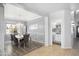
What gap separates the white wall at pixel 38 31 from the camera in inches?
112

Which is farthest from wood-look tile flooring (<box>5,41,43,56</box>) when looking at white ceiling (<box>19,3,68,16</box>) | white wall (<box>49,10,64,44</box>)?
white ceiling (<box>19,3,68,16</box>)

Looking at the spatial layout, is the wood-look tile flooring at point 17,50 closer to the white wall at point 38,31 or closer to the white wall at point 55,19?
the white wall at point 38,31

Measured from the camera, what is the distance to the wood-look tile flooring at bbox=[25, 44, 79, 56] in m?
2.87

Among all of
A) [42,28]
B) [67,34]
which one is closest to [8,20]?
[42,28]

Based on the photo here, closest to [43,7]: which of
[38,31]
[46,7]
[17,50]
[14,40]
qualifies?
[46,7]

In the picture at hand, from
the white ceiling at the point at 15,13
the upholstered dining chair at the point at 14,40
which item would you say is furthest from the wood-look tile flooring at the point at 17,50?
the white ceiling at the point at 15,13

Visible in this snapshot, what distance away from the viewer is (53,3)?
109 inches

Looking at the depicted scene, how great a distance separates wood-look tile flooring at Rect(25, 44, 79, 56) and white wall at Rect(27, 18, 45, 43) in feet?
0.82

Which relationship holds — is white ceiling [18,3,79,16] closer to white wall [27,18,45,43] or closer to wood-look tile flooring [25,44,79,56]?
white wall [27,18,45,43]

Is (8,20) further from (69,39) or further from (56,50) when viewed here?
(69,39)

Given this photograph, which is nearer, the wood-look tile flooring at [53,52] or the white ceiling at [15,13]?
the white ceiling at [15,13]

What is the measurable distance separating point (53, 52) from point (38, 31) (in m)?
0.67

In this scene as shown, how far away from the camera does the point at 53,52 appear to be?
2.88 m

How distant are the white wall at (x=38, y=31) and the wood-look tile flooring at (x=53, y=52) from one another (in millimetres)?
251
